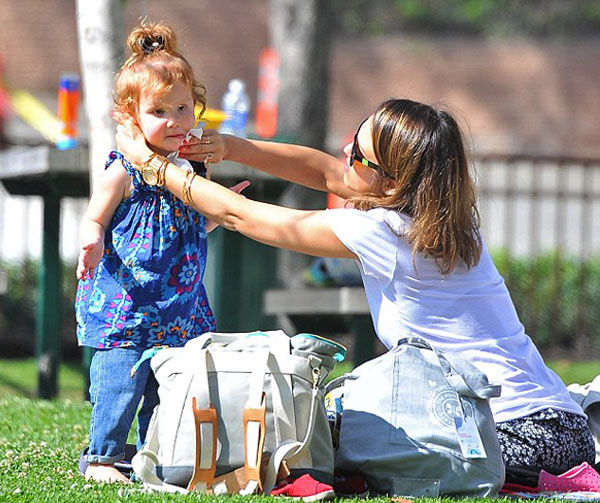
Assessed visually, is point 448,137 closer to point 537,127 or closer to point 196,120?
point 196,120

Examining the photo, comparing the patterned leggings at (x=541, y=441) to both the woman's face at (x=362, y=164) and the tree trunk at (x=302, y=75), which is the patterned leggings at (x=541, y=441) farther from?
the tree trunk at (x=302, y=75)

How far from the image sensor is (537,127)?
22000 millimetres

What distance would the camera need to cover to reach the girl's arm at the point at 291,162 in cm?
351

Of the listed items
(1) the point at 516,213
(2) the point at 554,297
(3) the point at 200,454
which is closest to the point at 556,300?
(2) the point at 554,297

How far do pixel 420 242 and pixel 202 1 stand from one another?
18.5 metres

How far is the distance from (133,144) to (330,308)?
92.9 inches

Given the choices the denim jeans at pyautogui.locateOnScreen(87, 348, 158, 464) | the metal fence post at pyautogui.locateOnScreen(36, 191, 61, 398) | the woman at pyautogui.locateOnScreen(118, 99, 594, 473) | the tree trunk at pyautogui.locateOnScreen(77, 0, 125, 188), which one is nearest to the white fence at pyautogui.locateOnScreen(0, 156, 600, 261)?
the tree trunk at pyautogui.locateOnScreen(77, 0, 125, 188)

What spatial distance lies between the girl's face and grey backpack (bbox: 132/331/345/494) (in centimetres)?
73

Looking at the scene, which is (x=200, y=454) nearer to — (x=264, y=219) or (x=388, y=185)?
(x=264, y=219)

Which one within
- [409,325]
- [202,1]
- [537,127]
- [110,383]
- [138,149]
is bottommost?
[110,383]

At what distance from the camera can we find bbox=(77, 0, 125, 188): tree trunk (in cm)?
467

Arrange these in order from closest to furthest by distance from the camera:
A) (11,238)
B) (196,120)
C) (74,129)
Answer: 1. (196,120)
2. (74,129)
3. (11,238)

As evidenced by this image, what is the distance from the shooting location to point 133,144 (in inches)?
124

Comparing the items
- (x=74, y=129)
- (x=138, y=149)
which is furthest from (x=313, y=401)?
(x=74, y=129)
